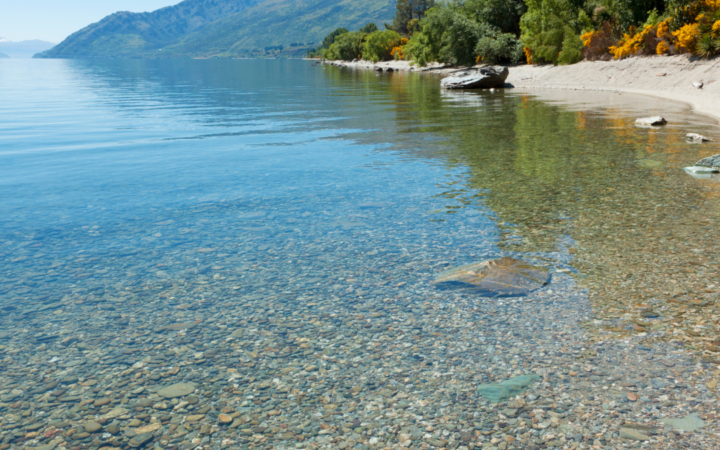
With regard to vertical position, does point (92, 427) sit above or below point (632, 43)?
below

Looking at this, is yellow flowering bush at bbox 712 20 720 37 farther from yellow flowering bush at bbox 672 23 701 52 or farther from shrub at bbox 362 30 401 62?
shrub at bbox 362 30 401 62

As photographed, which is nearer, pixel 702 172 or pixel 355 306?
pixel 355 306

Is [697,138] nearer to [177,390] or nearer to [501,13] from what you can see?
[177,390]

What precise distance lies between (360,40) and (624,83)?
14929 centimetres

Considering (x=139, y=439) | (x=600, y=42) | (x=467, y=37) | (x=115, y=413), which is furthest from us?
(x=467, y=37)

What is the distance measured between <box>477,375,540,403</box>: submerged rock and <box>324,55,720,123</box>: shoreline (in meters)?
24.0

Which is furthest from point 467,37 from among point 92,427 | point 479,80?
point 92,427

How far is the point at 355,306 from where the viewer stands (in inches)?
277

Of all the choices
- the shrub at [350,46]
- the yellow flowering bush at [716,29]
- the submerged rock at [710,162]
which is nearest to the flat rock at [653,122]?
the submerged rock at [710,162]

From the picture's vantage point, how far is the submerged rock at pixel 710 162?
45.0ft

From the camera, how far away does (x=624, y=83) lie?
44156 millimetres

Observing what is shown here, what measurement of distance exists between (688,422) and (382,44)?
6162 inches

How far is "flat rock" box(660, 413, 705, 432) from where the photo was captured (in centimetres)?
458

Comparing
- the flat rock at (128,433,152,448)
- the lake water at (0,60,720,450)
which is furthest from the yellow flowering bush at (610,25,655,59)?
the flat rock at (128,433,152,448)
